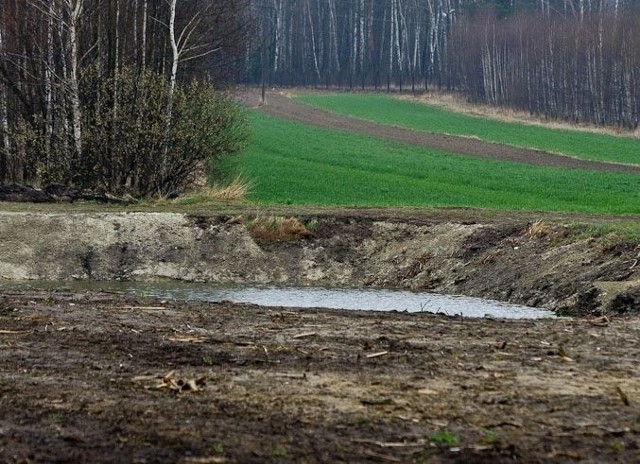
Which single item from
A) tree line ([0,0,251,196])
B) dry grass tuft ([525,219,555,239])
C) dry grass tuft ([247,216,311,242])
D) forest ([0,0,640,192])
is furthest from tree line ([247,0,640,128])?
dry grass tuft ([525,219,555,239])

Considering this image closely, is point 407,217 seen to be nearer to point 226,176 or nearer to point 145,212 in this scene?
point 145,212

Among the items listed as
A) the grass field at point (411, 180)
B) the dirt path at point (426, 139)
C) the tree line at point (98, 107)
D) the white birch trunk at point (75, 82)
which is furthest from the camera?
the dirt path at point (426, 139)

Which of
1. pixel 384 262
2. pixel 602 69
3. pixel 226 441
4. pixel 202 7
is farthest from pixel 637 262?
pixel 602 69

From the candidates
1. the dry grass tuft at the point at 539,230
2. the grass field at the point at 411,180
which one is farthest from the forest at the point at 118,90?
the dry grass tuft at the point at 539,230

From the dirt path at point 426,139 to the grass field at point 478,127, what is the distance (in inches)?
58.5

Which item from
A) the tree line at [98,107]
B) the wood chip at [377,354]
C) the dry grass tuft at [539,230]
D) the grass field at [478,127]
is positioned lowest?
the grass field at [478,127]

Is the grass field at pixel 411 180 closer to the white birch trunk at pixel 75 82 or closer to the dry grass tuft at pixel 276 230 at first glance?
the white birch trunk at pixel 75 82

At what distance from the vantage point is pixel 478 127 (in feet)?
220

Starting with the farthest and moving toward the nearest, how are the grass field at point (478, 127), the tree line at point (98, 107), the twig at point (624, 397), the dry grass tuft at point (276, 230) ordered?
1. the grass field at point (478, 127)
2. the tree line at point (98, 107)
3. the dry grass tuft at point (276, 230)
4. the twig at point (624, 397)

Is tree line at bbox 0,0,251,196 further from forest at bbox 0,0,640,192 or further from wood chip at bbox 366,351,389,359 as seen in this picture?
wood chip at bbox 366,351,389,359

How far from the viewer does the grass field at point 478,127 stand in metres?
52.2

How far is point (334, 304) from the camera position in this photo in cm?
1656

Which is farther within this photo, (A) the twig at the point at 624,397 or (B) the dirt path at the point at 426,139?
(B) the dirt path at the point at 426,139

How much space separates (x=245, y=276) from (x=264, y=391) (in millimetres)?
12485
